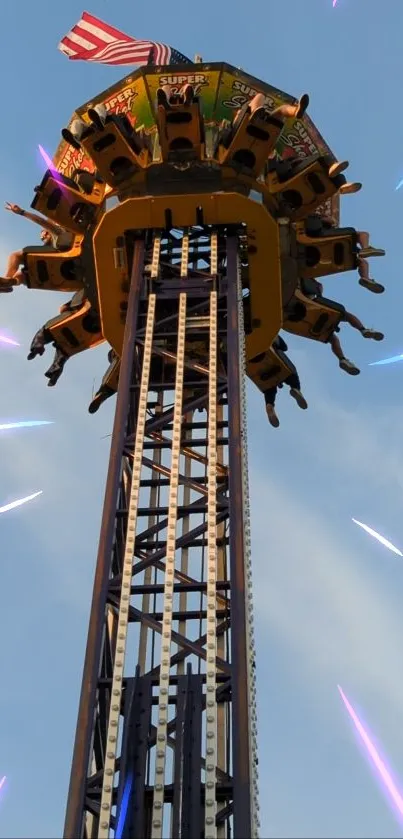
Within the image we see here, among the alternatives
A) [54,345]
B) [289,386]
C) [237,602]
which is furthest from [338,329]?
[237,602]

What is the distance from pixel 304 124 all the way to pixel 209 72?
2.00 meters

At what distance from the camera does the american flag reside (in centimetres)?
2436

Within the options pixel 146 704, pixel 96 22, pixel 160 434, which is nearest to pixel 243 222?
pixel 160 434

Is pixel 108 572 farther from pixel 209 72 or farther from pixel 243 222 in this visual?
pixel 209 72

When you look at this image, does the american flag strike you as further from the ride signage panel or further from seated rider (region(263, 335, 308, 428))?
seated rider (region(263, 335, 308, 428))

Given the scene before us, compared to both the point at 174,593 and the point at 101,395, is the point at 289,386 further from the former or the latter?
the point at 174,593

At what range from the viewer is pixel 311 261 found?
2303 centimetres

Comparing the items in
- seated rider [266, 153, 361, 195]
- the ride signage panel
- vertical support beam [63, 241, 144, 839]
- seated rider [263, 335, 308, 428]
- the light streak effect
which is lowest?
the light streak effect

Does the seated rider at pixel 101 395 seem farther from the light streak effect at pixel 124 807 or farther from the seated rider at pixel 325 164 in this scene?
the light streak effect at pixel 124 807

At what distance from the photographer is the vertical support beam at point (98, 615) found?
13484 mm

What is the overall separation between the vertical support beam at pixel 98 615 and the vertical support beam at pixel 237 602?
1512mm

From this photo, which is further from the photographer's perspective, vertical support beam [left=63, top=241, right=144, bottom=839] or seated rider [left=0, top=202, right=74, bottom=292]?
seated rider [left=0, top=202, right=74, bottom=292]

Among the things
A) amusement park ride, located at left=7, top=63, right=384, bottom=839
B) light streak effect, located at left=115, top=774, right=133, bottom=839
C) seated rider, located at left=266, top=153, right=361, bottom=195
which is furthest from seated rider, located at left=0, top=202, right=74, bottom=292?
light streak effect, located at left=115, top=774, right=133, bottom=839

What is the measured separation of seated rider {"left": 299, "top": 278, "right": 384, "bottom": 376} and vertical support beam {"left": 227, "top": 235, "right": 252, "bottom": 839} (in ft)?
13.6
